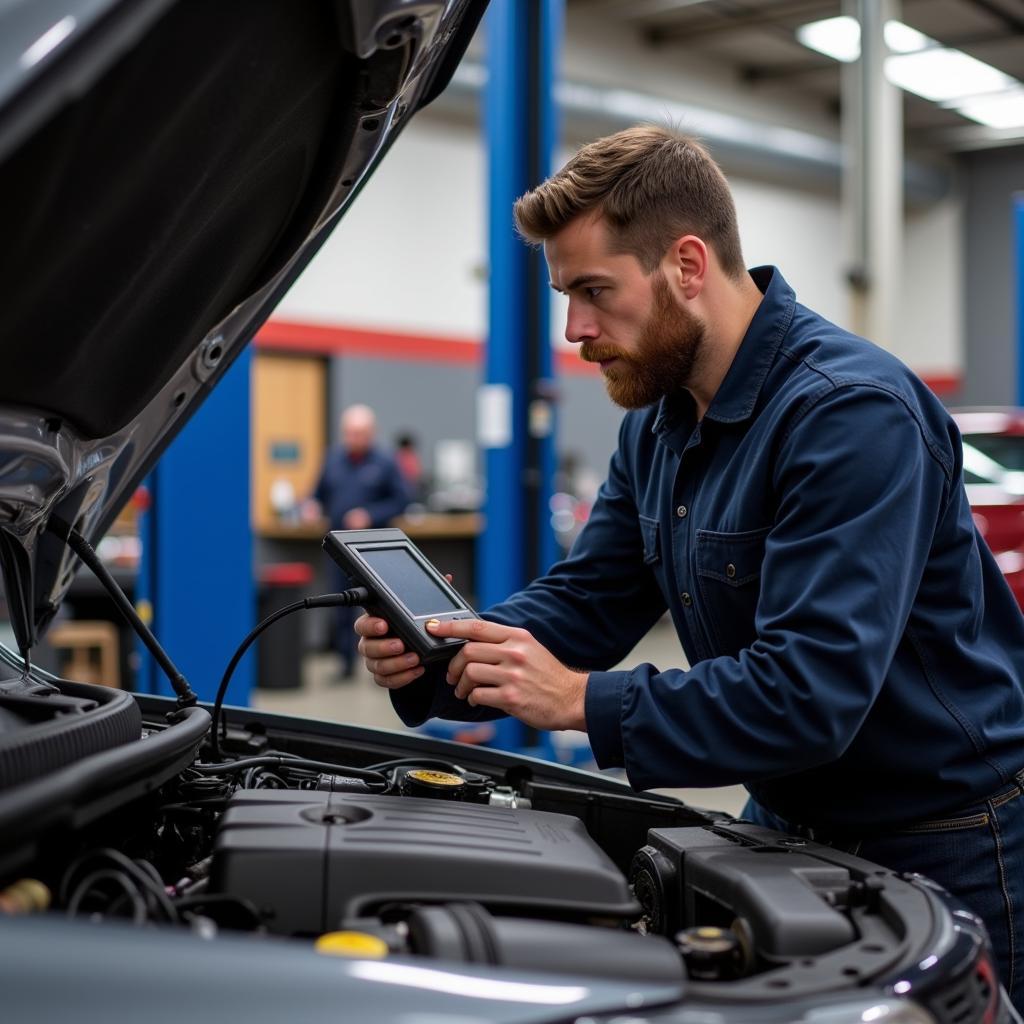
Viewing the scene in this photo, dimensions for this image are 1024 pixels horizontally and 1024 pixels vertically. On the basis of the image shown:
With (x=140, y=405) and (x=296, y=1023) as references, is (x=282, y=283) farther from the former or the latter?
(x=296, y=1023)

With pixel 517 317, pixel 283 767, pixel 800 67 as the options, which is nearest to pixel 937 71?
pixel 800 67

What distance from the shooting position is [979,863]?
146cm

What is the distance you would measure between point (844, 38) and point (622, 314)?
10866 mm

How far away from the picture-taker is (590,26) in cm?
1088

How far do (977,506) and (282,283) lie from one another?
4350 mm

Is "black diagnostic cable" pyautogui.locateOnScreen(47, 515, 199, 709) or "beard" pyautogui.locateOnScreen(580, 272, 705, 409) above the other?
A: "beard" pyautogui.locateOnScreen(580, 272, 705, 409)

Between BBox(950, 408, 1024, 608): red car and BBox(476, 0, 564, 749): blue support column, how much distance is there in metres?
1.89

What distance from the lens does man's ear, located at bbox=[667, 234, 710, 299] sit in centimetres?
155

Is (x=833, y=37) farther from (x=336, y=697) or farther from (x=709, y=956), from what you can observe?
(x=709, y=956)

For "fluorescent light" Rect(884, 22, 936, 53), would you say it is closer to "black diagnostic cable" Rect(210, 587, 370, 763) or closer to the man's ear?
the man's ear

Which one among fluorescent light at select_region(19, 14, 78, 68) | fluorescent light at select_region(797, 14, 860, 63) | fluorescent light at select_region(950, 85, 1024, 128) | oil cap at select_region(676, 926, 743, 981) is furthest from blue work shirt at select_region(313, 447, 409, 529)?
fluorescent light at select_region(950, 85, 1024, 128)

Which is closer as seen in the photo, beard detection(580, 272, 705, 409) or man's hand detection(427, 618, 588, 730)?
man's hand detection(427, 618, 588, 730)

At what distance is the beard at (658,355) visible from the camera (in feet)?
5.12

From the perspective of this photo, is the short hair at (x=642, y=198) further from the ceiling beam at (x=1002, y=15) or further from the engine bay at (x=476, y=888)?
the ceiling beam at (x=1002, y=15)
